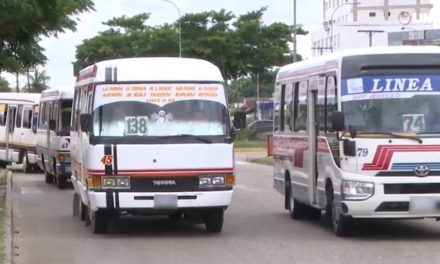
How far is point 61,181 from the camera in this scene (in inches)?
1037

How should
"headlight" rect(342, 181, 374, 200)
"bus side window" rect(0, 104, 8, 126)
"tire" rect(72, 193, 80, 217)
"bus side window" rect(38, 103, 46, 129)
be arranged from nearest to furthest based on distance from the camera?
"headlight" rect(342, 181, 374, 200) → "tire" rect(72, 193, 80, 217) → "bus side window" rect(38, 103, 46, 129) → "bus side window" rect(0, 104, 8, 126)

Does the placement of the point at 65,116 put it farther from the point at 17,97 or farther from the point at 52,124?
the point at 17,97

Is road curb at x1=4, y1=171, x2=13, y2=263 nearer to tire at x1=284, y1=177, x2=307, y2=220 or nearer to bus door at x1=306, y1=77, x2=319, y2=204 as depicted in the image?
bus door at x1=306, y1=77, x2=319, y2=204

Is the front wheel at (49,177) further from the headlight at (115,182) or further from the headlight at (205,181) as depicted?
the headlight at (205,181)

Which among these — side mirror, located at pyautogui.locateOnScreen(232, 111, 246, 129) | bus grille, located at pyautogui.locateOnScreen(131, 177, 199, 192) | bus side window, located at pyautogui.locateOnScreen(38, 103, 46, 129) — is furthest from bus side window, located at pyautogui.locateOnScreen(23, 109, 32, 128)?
bus grille, located at pyautogui.locateOnScreen(131, 177, 199, 192)

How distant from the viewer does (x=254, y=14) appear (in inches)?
2702

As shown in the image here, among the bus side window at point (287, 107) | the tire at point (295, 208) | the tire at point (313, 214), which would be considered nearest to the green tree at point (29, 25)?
the bus side window at point (287, 107)

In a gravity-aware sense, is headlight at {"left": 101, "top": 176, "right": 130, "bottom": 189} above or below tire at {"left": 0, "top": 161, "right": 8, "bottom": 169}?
above

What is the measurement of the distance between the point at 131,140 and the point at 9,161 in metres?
22.0

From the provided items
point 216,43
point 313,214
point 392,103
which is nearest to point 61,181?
point 313,214

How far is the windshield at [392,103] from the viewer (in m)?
13.6

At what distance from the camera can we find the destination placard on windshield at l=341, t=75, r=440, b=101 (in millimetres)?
13633

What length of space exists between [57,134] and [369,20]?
106 metres

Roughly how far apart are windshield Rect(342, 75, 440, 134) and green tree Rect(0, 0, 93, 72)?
18.0 ft
